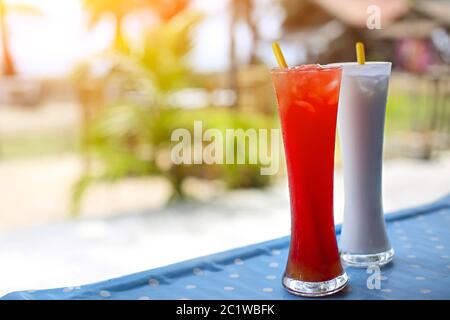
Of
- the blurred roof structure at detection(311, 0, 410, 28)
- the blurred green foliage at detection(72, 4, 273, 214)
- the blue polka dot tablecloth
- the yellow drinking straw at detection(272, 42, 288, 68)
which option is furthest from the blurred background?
the blurred roof structure at detection(311, 0, 410, 28)

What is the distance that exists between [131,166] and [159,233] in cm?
67

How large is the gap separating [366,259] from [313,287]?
18 centimetres

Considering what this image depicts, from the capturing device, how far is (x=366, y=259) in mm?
1073

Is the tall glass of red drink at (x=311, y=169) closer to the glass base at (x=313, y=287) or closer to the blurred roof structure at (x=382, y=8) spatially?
the glass base at (x=313, y=287)

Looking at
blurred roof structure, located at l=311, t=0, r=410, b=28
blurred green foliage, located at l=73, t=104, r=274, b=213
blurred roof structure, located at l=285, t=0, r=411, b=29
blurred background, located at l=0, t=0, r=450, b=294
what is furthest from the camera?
blurred roof structure, located at l=285, t=0, r=411, b=29

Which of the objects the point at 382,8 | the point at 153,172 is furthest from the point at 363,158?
the point at 382,8

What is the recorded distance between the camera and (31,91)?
14.7m

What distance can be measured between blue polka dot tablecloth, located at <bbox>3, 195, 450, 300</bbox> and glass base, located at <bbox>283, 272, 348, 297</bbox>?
0.01m

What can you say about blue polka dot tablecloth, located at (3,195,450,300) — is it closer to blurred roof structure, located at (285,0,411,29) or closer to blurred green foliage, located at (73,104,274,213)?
blurred green foliage, located at (73,104,274,213)

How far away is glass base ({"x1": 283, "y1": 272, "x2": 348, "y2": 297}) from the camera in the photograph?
932mm

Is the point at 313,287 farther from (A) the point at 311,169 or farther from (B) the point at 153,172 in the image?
(B) the point at 153,172

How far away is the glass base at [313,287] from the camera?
93 cm

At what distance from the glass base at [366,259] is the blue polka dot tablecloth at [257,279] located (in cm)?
2

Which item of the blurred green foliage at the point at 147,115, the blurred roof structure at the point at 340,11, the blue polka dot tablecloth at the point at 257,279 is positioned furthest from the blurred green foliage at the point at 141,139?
the blue polka dot tablecloth at the point at 257,279
